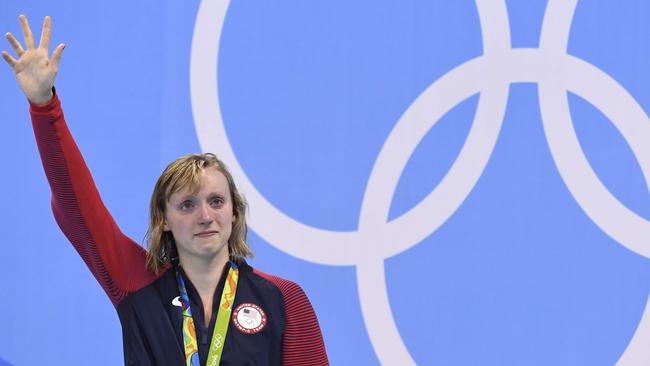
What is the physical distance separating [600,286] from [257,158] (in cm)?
125

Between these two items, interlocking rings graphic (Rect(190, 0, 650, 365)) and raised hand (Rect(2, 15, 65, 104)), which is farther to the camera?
interlocking rings graphic (Rect(190, 0, 650, 365))

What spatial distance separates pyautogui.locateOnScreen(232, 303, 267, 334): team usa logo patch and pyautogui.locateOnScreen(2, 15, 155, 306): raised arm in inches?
9.1

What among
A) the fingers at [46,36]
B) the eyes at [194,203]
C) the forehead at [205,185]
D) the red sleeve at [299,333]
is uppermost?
the fingers at [46,36]

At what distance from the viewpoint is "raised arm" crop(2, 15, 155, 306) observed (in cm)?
199

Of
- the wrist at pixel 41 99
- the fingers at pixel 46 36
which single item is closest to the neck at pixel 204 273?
the wrist at pixel 41 99

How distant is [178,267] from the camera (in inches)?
85.0

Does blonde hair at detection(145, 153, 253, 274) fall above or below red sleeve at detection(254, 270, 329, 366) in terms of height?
above

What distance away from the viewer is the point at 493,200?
298cm

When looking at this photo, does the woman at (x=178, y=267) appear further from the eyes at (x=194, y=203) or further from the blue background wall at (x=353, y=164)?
the blue background wall at (x=353, y=164)

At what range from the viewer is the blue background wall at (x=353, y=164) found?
2.91 m

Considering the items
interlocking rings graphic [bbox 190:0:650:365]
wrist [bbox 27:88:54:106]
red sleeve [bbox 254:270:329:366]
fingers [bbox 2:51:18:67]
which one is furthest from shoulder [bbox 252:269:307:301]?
interlocking rings graphic [bbox 190:0:650:365]

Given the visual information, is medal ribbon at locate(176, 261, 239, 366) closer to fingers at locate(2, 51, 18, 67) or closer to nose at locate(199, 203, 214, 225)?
nose at locate(199, 203, 214, 225)

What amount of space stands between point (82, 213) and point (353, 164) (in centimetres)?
125

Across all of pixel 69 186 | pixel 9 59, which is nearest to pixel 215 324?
pixel 69 186
